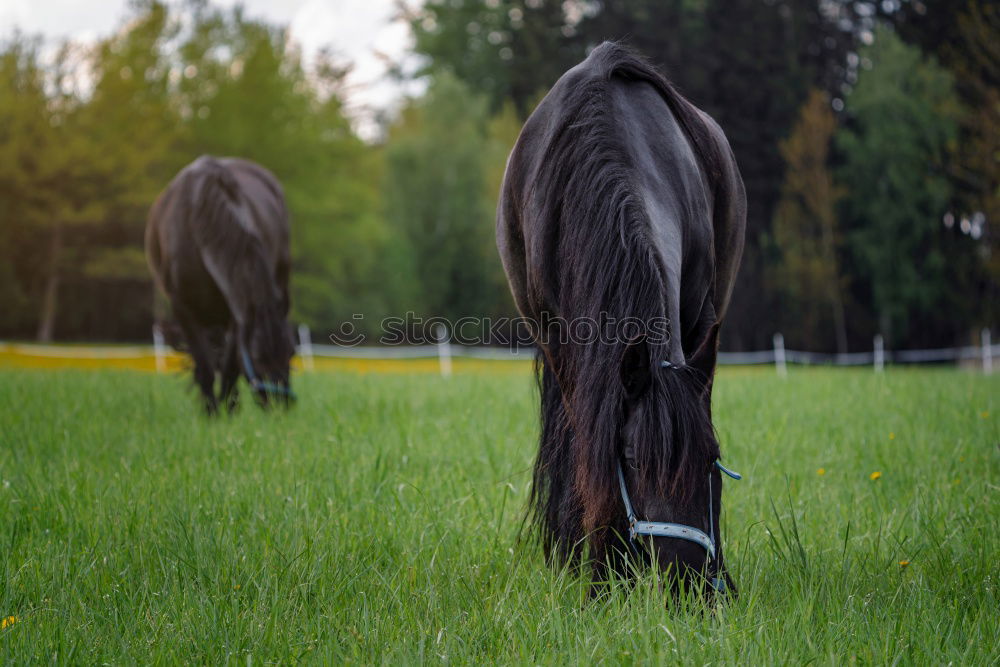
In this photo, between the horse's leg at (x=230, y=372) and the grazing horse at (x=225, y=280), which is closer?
the grazing horse at (x=225, y=280)

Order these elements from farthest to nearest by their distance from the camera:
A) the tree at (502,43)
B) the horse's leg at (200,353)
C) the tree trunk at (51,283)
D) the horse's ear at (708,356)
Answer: the tree at (502,43), the tree trunk at (51,283), the horse's leg at (200,353), the horse's ear at (708,356)

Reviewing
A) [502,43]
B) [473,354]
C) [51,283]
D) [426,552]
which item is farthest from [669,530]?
[502,43]

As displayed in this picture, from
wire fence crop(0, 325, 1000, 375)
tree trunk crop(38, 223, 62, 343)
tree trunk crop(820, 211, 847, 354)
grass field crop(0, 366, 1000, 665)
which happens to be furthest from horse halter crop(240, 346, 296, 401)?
tree trunk crop(820, 211, 847, 354)

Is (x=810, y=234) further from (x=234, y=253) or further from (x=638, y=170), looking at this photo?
(x=638, y=170)

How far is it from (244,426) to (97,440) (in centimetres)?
92

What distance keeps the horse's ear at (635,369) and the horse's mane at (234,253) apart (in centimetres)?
434

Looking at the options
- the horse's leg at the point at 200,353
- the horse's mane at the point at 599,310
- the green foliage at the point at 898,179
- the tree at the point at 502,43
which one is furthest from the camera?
the tree at the point at 502,43

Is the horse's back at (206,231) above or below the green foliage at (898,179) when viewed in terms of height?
below

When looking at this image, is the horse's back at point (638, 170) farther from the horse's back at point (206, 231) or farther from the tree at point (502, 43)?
the tree at point (502, 43)

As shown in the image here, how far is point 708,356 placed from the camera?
262 centimetres

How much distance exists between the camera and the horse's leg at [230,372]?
633cm

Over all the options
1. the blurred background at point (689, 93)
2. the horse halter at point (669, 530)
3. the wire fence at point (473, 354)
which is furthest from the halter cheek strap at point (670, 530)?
the blurred background at point (689, 93)

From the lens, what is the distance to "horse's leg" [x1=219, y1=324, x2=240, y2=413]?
6332mm

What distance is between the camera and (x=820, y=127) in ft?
83.7
